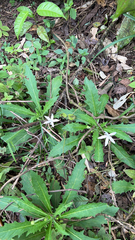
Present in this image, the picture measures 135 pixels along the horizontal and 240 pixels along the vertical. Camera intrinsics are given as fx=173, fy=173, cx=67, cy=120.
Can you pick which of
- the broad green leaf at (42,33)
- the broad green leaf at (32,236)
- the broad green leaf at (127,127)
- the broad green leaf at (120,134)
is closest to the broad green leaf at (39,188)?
the broad green leaf at (32,236)

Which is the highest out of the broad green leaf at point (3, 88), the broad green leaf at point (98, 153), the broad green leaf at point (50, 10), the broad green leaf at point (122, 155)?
the broad green leaf at point (50, 10)

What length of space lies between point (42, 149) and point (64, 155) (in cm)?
35

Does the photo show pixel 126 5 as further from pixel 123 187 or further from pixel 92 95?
pixel 123 187

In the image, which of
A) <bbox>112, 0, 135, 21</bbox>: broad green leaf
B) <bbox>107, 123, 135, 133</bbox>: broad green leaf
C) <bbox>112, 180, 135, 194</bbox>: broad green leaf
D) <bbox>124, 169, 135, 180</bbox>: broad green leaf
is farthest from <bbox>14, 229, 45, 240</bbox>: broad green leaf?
<bbox>112, 0, 135, 21</bbox>: broad green leaf

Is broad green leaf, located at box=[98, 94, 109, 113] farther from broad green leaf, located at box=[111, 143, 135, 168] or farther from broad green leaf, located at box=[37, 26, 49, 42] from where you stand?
broad green leaf, located at box=[37, 26, 49, 42]

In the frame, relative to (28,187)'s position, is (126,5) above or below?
above

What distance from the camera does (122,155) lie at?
2225 mm

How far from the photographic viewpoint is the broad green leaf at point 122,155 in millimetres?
2199

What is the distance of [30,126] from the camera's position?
2.57 metres

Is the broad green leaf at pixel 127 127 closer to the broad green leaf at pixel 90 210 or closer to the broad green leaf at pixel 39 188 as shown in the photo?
the broad green leaf at pixel 90 210

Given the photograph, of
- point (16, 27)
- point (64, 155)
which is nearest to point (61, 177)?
point (64, 155)

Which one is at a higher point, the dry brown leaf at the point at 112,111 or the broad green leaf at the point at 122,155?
the dry brown leaf at the point at 112,111

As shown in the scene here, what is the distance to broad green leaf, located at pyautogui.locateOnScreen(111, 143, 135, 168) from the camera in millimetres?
2199

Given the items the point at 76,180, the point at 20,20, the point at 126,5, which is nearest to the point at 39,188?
the point at 76,180
